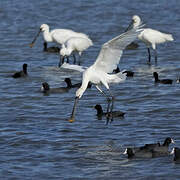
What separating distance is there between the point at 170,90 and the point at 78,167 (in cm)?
628

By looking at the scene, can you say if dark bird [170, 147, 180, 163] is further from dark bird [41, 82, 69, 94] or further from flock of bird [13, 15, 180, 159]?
dark bird [41, 82, 69, 94]

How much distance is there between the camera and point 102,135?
497 inches

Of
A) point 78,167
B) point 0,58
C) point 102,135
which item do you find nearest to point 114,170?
point 78,167

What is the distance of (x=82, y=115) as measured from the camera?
46.8 ft

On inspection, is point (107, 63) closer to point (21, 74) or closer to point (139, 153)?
point (139, 153)

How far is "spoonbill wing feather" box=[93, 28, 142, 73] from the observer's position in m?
12.1

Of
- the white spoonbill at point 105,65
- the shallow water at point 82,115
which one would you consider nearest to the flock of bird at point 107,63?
the white spoonbill at point 105,65

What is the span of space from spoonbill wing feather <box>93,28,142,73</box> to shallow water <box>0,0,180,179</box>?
118cm

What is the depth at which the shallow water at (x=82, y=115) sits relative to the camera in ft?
35.2

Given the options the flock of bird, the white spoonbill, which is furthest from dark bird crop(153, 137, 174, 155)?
the white spoonbill

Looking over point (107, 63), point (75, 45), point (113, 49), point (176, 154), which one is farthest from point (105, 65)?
point (75, 45)

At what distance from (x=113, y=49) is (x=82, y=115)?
2.21 meters

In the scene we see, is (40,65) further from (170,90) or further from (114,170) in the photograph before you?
(114,170)

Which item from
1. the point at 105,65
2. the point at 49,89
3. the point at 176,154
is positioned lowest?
the point at 49,89
